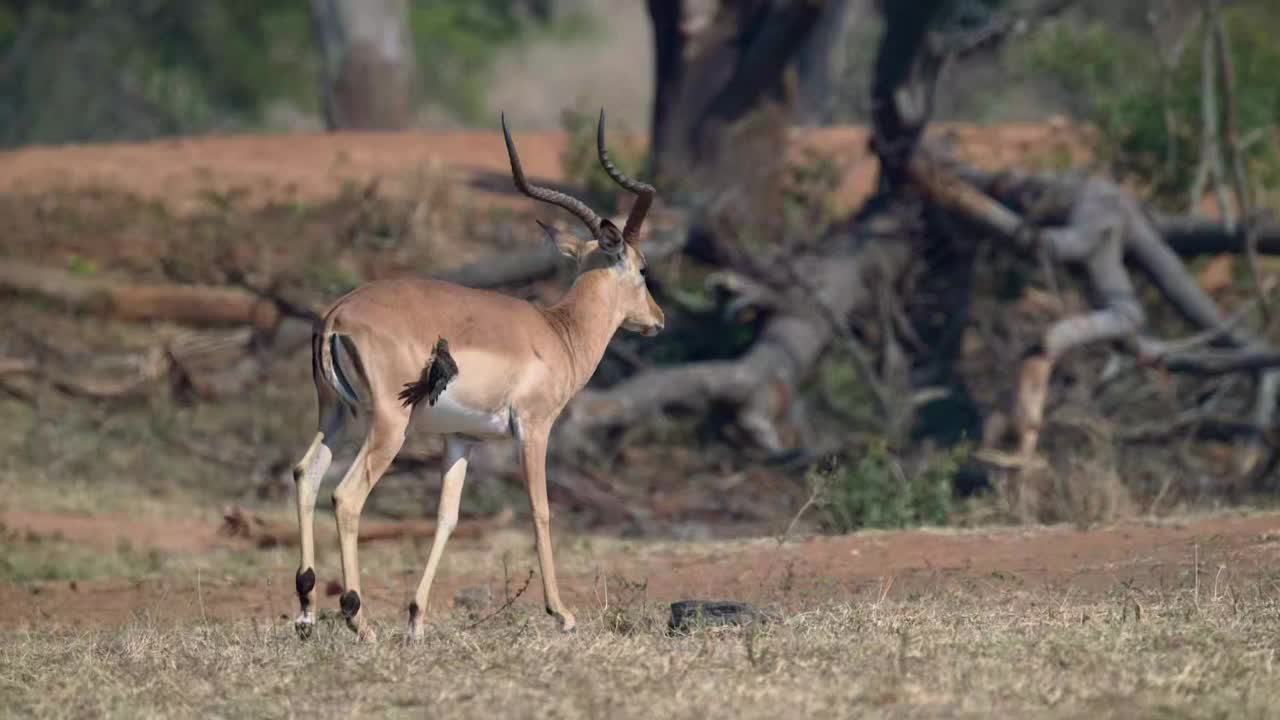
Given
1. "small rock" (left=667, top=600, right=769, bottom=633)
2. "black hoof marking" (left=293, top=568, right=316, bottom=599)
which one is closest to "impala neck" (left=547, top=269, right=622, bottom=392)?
"small rock" (left=667, top=600, right=769, bottom=633)

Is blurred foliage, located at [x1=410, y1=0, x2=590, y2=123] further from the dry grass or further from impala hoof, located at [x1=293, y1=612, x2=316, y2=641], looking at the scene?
the dry grass

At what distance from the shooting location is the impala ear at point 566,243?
27.6 ft

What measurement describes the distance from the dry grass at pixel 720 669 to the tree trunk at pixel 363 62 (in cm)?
1509

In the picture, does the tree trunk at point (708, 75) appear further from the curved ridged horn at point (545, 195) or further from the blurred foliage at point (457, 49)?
the blurred foliage at point (457, 49)

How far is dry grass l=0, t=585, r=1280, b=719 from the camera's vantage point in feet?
17.9

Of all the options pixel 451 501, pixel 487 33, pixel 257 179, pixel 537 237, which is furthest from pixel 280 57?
pixel 451 501

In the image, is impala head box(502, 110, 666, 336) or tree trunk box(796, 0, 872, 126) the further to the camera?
tree trunk box(796, 0, 872, 126)

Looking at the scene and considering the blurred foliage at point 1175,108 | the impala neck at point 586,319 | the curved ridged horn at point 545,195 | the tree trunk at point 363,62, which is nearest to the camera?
the curved ridged horn at point 545,195

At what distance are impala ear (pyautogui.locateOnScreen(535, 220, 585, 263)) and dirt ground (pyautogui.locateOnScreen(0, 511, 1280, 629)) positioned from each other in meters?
1.40

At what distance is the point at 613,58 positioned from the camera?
1801 inches

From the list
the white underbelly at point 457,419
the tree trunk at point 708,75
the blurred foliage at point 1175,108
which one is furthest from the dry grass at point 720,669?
the blurred foliage at point 1175,108

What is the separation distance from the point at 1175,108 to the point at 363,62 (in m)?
9.14

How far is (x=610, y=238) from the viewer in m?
8.12

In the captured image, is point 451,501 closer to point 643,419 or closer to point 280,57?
point 643,419
